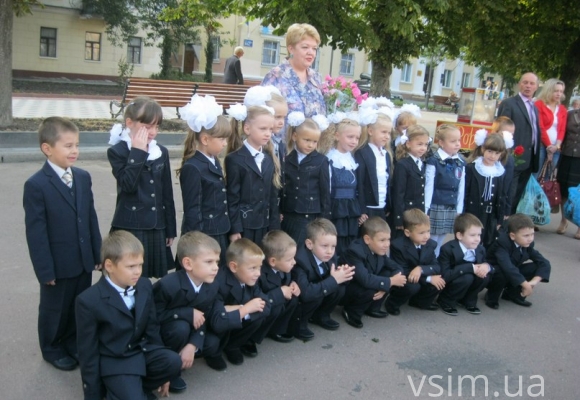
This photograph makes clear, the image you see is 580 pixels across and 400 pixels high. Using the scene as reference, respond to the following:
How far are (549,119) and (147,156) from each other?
240 inches

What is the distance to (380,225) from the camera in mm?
4773

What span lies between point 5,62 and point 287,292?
8.94 meters

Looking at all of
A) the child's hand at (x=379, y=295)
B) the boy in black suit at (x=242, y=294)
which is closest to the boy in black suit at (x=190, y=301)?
the boy in black suit at (x=242, y=294)

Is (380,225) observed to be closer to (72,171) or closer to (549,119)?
(72,171)

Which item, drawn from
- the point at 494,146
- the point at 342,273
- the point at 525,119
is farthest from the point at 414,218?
the point at 525,119

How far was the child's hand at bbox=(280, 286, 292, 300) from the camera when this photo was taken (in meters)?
4.09

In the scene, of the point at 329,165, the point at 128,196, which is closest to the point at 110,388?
the point at 128,196

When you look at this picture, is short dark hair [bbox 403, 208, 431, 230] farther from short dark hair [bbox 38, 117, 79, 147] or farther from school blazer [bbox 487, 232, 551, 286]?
short dark hair [bbox 38, 117, 79, 147]

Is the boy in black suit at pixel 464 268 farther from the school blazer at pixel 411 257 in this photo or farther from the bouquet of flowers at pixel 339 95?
the bouquet of flowers at pixel 339 95

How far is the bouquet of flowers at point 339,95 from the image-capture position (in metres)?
5.74

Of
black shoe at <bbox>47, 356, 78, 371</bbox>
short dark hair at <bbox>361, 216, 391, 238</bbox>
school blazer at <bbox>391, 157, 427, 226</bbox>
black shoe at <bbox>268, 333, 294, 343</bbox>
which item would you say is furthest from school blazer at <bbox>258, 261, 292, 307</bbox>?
school blazer at <bbox>391, 157, 427, 226</bbox>

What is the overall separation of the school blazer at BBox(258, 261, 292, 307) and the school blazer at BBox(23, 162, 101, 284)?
3.77 ft

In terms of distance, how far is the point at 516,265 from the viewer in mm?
5508

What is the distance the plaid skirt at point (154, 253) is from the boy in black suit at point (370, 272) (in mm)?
1505
